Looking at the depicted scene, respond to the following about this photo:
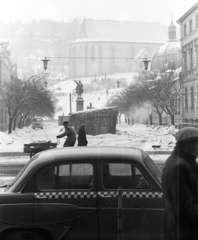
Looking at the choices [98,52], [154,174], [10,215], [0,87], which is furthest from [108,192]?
[98,52]

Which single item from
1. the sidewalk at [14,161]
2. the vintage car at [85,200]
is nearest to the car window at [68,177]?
the vintage car at [85,200]

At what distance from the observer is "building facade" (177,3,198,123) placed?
41.2 metres

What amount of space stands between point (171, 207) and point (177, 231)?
0.22m

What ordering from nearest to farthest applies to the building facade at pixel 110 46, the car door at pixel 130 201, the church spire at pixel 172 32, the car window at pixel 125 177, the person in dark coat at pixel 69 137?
the car door at pixel 130 201, the car window at pixel 125 177, the person in dark coat at pixel 69 137, the church spire at pixel 172 32, the building facade at pixel 110 46

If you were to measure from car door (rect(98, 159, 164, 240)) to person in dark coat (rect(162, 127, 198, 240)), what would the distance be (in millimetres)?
1192

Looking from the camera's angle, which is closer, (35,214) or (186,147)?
(186,147)

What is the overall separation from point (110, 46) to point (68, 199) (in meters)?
139

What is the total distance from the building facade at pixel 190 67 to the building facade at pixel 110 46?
295 ft

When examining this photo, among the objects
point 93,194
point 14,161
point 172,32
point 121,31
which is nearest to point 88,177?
point 93,194

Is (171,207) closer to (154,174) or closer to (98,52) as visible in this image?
(154,174)

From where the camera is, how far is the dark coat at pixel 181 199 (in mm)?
3691

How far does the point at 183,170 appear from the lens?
3.75 meters

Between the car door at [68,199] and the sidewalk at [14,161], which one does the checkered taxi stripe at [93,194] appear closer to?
the car door at [68,199]

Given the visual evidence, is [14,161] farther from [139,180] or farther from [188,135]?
[188,135]
